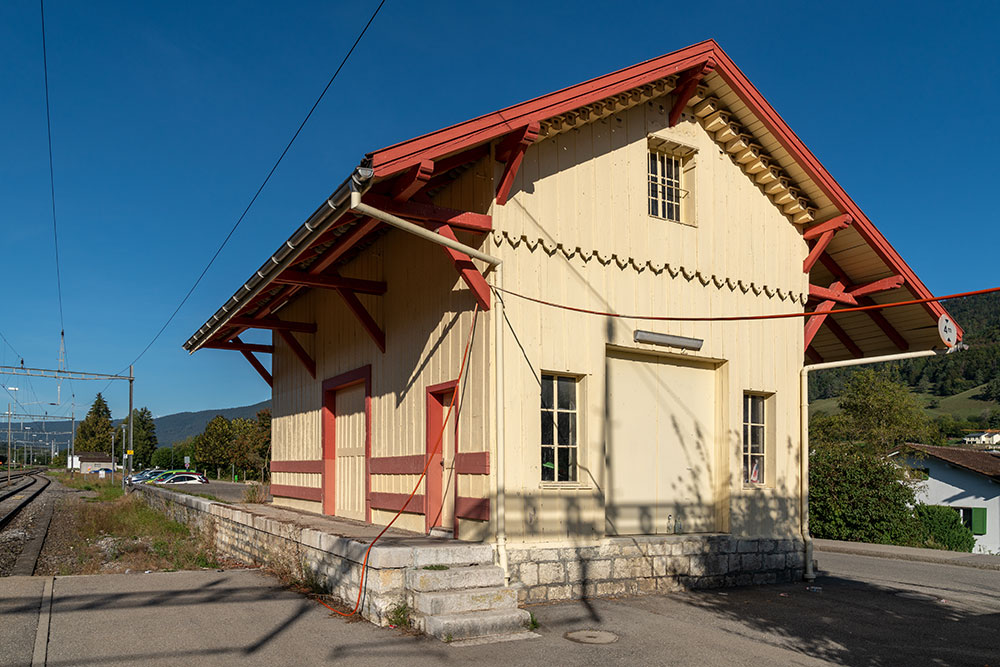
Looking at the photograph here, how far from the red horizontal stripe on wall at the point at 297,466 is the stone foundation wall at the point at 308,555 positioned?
5.07 ft

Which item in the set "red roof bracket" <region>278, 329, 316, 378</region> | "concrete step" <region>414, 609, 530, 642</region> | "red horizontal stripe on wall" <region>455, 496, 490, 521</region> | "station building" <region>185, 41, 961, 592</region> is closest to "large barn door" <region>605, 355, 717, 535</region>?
"station building" <region>185, 41, 961, 592</region>

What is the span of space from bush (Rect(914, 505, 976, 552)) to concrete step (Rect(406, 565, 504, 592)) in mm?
17628

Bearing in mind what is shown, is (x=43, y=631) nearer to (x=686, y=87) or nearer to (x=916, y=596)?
(x=686, y=87)

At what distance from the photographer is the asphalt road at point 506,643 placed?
266 inches

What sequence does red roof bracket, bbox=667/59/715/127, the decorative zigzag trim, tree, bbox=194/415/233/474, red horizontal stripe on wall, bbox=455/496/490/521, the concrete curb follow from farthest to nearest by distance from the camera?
tree, bbox=194/415/233/474
the concrete curb
red roof bracket, bbox=667/59/715/127
the decorative zigzag trim
red horizontal stripe on wall, bbox=455/496/490/521

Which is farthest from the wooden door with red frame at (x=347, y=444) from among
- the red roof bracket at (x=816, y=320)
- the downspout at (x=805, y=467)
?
the red roof bracket at (x=816, y=320)

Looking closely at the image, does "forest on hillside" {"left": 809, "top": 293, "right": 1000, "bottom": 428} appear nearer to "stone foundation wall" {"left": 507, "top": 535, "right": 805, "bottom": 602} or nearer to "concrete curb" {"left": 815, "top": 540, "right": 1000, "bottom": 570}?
"concrete curb" {"left": 815, "top": 540, "right": 1000, "bottom": 570}

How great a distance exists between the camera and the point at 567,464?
9.47 m

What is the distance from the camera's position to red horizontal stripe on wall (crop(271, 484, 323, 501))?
15.0m

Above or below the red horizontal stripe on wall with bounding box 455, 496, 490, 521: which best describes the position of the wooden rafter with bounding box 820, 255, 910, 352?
above

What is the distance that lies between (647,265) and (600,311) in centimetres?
109

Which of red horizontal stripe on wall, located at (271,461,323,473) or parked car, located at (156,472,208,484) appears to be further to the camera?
parked car, located at (156,472,208,484)

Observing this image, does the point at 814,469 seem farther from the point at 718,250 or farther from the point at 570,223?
the point at 570,223

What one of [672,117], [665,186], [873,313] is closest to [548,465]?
[665,186]
